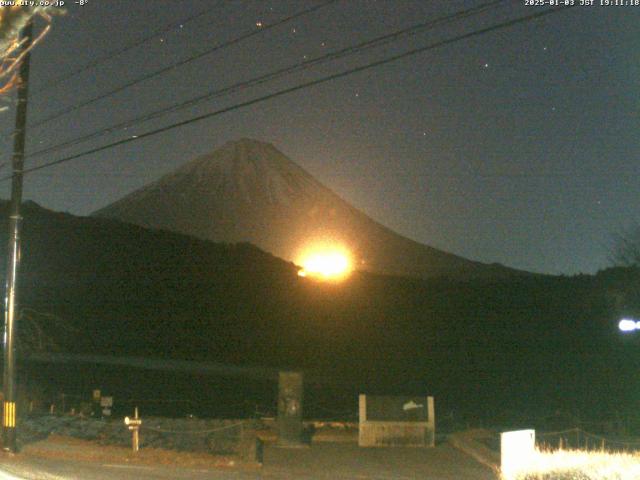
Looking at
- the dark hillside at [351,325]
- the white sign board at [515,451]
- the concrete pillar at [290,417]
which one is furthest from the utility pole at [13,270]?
the dark hillside at [351,325]

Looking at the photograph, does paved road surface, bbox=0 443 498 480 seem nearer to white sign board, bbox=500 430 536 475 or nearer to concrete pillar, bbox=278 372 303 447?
concrete pillar, bbox=278 372 303 447

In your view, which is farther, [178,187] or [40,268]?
[178,187]

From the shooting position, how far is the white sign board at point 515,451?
12.6 meters

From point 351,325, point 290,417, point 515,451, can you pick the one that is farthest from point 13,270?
point 351,325

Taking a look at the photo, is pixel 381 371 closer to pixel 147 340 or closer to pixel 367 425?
pixel 147 340

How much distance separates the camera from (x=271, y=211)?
309ft

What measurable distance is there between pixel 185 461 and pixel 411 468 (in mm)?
5997

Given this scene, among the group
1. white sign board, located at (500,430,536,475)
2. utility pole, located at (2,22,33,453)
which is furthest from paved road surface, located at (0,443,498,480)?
white sign board, located at (500,430,536,475)

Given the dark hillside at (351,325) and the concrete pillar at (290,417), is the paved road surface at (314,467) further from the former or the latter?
the dark hillside at (351,325)

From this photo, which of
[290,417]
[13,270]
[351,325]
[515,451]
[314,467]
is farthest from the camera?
[351,325]

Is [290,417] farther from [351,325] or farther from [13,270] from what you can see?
[351,325]

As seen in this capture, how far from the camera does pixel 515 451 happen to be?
12945 millimetres

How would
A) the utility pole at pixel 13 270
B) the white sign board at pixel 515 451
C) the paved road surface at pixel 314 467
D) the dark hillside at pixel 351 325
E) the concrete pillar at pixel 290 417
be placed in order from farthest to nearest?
the dark hillside at pixel 351 325
the concrete pillar at pixel 290 417
the utility pole at pixel 13 270
the paved road surface at pixel 314 467
the white sign board at pixel 515 451

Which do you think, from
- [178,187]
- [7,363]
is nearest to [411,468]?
[7,363]
